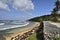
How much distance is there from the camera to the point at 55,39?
11.0 meters

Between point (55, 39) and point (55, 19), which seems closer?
point (55, 39)

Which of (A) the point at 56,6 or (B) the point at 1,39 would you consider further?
(A) the point at 56,6

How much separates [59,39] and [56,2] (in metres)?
36.2

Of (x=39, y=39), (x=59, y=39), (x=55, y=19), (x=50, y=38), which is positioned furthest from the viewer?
(x=55, y=19)

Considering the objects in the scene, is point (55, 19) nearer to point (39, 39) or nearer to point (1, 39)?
point (39, 39)

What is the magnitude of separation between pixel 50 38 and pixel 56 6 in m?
35.6

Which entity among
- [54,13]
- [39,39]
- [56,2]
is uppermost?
[56,2]

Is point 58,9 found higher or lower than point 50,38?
higher

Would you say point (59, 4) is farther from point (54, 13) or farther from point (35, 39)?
point (35, 39)

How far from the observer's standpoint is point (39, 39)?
13.0 meters

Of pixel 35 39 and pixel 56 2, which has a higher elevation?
pixel 56 2

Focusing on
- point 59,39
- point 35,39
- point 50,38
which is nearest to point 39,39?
point 35,39

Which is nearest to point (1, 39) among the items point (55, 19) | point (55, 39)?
point (55, 39)

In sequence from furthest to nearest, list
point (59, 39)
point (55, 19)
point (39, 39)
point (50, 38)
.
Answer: point (55, 19) < point (39, 39) < point (50, 38) < point (59, 39)
